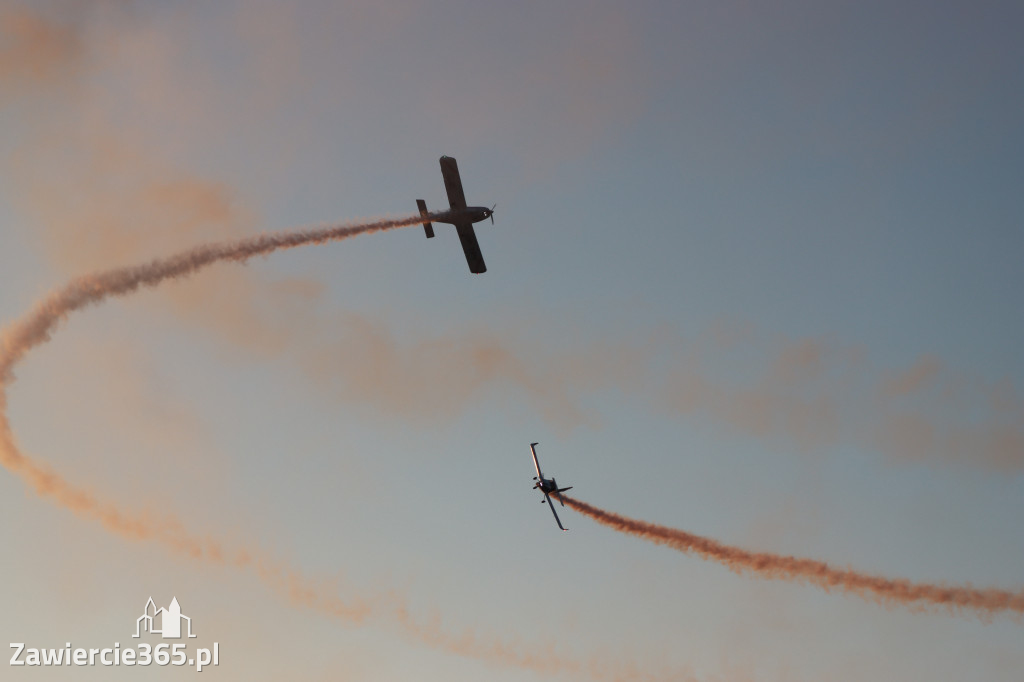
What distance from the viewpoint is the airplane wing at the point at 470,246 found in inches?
2591

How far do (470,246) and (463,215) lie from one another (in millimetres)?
2357

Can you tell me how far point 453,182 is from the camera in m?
64.8

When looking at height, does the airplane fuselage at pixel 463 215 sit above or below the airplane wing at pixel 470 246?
above

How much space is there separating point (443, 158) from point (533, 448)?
2107cm

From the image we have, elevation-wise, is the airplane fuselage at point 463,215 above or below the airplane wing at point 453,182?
below

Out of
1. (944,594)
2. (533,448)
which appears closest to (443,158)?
(533,448)

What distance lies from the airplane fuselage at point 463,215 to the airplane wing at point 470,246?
308mm

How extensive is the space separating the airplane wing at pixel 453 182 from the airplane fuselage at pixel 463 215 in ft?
1.19

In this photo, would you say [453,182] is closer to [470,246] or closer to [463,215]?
[463,215]

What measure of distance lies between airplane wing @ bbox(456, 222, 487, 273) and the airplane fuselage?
308mm

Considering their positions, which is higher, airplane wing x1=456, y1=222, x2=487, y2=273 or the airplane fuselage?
the airplane fuselage

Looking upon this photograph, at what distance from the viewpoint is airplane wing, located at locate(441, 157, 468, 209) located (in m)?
64.3

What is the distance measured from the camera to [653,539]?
7038cm

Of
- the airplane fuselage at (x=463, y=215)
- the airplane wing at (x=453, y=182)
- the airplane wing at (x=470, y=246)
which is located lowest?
the airplane wing at (x=470, y=246)
